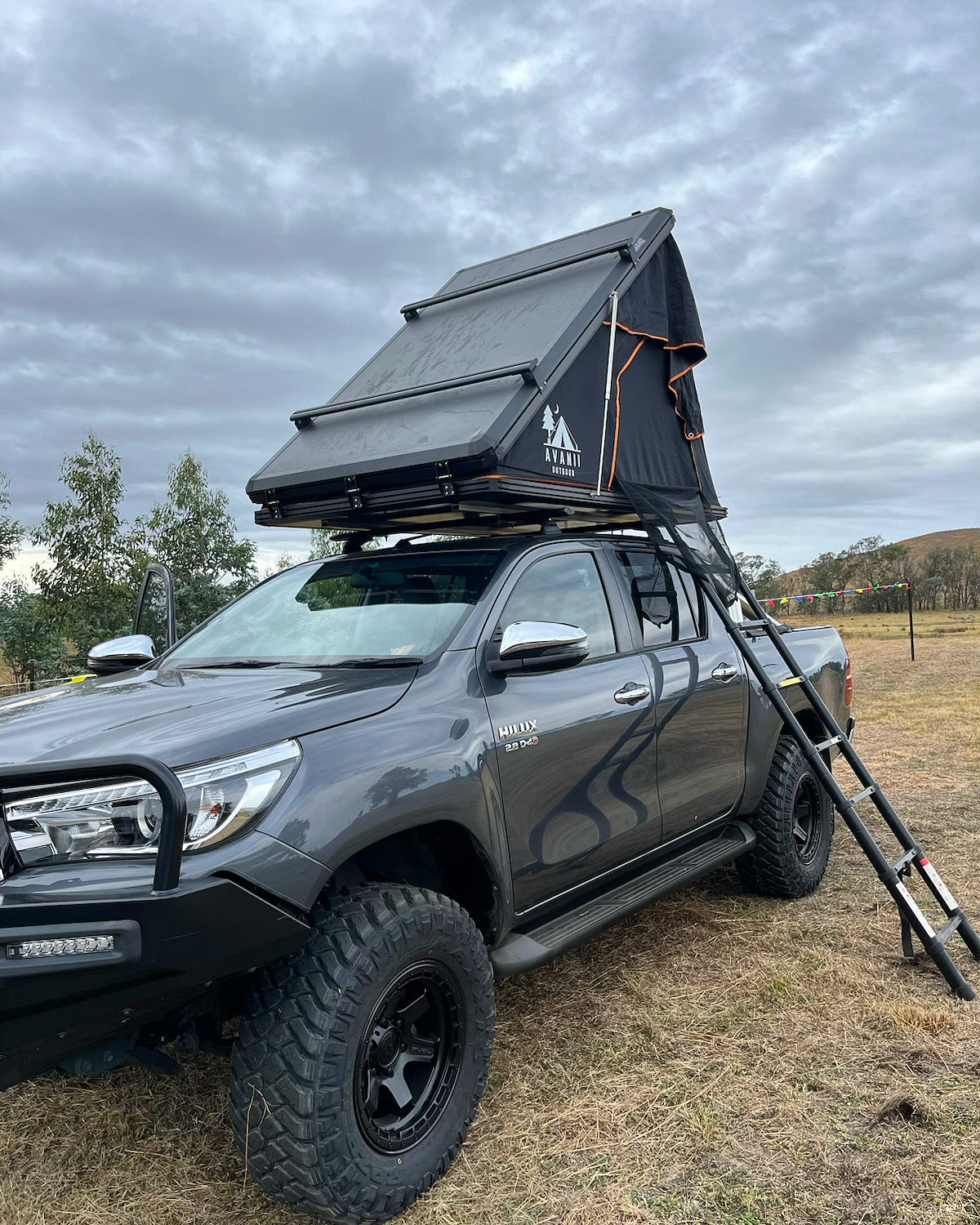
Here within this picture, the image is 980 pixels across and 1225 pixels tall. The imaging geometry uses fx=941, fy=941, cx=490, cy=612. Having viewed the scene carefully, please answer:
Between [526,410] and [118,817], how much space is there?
2258 mm

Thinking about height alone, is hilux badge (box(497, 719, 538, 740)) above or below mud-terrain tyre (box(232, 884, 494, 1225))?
above

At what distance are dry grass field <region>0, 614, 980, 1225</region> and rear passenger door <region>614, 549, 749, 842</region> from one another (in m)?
0.71

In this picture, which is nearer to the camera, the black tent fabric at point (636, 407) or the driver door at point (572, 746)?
the driver door at point (572, 746)

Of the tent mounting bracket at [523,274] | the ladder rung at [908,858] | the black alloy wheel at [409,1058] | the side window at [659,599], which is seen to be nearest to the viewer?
the black alloy wheel at [409,1058]

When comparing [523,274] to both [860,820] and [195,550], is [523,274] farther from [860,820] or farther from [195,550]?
[195,550]

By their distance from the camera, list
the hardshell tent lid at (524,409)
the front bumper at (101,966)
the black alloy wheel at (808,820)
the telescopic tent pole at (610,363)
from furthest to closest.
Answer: the black alloy wheel at (808,820) < the telescopic tent pole at (610,363) < the hardshell tent lid at (524,409) < the front bumper at (101,966)

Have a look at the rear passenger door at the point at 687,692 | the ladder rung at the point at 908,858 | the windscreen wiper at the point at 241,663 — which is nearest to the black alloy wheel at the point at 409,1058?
the windscreen wiper at the point at 241,663

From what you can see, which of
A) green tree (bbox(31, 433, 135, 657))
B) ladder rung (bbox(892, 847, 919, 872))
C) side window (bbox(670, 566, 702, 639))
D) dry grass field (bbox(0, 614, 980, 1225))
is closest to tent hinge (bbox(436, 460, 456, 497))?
side window (bbox(670, 566, 702, 639))

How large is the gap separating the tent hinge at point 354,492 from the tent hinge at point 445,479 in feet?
1.57

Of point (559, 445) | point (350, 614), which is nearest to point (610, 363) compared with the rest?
point (559, 445)

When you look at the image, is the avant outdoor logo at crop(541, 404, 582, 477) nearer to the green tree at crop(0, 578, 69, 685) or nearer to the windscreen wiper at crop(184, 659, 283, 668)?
the windscreen wiper at crop(184, 659, 283, 668)

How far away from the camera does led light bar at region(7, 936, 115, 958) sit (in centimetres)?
201

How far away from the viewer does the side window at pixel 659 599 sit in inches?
161

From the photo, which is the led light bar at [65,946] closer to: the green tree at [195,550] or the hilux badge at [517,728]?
the hilux badge at [517,728]
